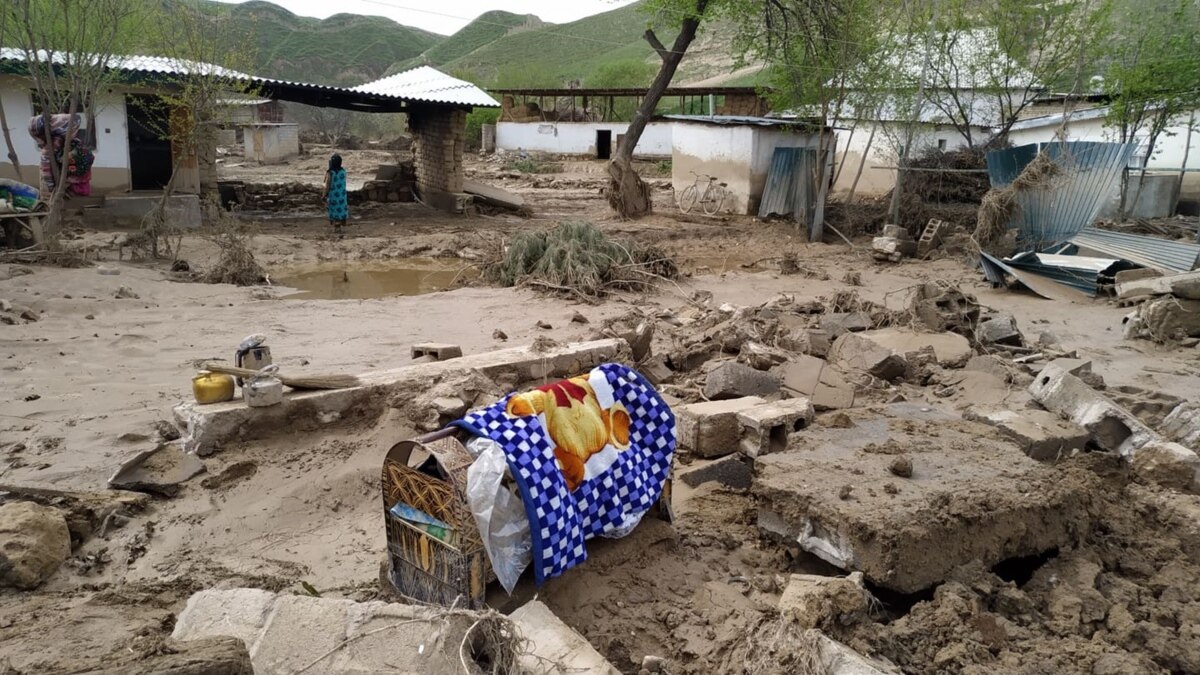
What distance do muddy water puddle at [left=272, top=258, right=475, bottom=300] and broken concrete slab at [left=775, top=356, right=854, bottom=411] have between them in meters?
6.06

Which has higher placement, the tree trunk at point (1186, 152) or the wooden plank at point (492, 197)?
the tree trunk at point (1186, 152)

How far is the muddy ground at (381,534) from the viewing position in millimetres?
3141

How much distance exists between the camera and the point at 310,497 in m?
4.76

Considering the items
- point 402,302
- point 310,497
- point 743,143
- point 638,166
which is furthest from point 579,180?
point 310,497

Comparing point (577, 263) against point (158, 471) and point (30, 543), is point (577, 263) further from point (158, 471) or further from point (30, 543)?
point (30, 543)

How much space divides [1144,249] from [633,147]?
10.1 m

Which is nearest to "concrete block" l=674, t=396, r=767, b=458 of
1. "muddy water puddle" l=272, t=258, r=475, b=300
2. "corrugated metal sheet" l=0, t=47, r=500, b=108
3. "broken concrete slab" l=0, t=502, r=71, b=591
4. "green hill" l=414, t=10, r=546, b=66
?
"broken concrete slab" l=0, t=502, r=71, b=591

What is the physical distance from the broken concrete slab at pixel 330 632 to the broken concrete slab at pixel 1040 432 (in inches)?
131

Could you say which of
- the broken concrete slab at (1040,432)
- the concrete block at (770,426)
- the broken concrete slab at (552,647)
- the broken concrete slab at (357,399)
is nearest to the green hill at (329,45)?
the broken concrete slab at (357,399)

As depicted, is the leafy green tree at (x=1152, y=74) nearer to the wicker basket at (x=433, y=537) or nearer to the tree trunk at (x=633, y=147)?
the tree trunk at (x=633, y=147)

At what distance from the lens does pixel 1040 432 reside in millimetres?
4789

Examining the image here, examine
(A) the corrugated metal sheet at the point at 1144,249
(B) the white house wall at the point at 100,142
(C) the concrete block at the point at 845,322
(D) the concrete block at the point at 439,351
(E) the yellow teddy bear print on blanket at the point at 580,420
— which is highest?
(B) the white house wall at the point at 100,142

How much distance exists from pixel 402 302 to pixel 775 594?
7.21 meters

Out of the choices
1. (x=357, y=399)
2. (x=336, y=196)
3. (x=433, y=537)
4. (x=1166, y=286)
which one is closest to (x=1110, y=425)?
(x=433, y=537)
